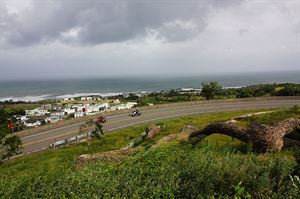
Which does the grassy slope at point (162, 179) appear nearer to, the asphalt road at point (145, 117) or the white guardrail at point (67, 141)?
the white guardrail at point (67, 141)

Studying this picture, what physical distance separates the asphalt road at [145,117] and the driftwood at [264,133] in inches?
894

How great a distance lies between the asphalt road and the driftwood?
22.7m

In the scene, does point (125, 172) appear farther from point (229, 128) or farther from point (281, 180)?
point (229, 128)

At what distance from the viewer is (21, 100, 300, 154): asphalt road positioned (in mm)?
34219

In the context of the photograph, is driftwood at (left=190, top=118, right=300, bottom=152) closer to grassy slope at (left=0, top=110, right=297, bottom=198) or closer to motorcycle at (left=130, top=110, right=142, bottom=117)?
grassy slope at (left=0, top=110, right=297, bottom=198)

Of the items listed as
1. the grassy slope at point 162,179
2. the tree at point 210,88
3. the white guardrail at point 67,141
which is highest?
the grassy slope at point 162,179

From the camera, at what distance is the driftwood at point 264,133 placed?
1202 centimetres

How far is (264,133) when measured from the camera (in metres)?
12.0

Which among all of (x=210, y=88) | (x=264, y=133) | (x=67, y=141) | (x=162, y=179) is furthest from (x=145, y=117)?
(x=162, y=179)

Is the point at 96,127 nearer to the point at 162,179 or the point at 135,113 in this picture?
the point at 135,113

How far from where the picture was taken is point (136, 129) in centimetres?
3578

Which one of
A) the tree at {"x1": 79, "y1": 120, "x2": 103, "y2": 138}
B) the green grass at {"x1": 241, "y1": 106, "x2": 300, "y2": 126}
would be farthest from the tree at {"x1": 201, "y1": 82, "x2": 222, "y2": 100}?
the green grass at {"x1": 241, "y1": 106, "x2": 300, "y2": 126}

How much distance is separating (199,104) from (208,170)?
4666 centimetres

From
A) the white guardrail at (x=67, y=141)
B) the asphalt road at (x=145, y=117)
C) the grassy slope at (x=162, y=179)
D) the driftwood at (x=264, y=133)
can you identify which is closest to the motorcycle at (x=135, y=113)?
the asphalt road at (x=145, y=117)
